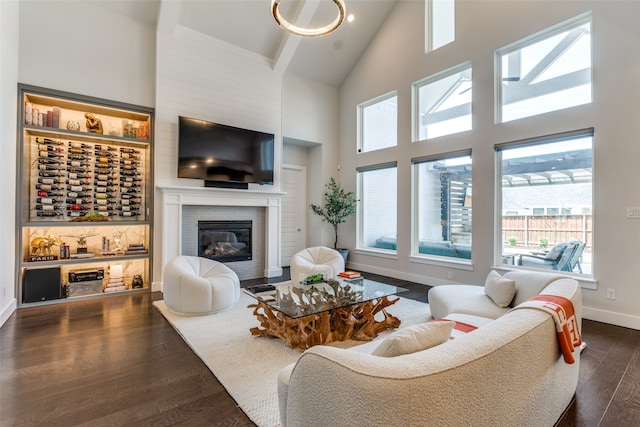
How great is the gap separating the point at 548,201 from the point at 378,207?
295 centimetres

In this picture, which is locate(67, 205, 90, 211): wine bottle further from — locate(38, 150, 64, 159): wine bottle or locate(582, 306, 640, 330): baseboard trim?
locate(582, 306, 640, 330): baseboard trim

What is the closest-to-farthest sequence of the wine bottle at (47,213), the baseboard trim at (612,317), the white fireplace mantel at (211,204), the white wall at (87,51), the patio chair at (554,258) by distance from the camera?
the baseboard trim at (612,317)
the patio chair at (554,258)
the white wall at (87,51)
the wine bottle at (47,213)
the white fireplace mantel at (211,204)

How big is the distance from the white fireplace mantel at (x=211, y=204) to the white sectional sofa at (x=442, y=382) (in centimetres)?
401

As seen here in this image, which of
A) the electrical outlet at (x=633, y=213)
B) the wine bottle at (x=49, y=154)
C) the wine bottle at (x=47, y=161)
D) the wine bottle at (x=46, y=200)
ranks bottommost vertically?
the electrical outlet at (x=633, y=213)

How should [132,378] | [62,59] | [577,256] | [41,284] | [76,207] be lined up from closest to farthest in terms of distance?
[132,378] → [577,256] → [41,284] → [62,59] → [76,207]

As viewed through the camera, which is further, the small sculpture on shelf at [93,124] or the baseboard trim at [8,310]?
the small sculpture on shelf at [93,124]

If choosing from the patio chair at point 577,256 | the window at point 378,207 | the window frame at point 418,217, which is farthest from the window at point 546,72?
the window at point 378,207

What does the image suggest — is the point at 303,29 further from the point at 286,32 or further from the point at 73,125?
the point at 73,125

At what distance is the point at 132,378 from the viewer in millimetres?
2258

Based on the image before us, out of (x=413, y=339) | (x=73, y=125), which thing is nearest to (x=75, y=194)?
(x=73, y=125)

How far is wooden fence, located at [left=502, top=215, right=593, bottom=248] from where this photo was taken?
3.78 meters

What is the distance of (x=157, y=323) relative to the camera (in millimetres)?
3379

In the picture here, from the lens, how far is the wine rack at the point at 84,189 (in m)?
4.12

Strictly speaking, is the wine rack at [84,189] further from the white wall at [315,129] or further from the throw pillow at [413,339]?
the throw pillow at [413,339]
